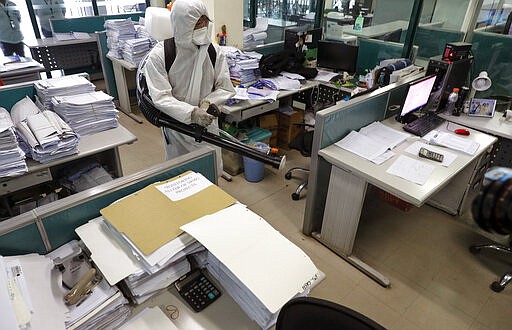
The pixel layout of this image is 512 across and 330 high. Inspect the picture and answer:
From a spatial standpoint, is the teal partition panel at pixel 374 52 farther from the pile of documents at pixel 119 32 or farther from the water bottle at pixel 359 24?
the pile of documents at pixel 119 32

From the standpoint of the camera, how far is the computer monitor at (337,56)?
3408 millimetres

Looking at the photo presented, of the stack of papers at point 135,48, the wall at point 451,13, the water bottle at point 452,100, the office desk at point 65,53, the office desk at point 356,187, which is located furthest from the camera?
the office desk at point 65,53

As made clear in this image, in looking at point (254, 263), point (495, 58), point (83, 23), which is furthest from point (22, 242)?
point (83, 23)

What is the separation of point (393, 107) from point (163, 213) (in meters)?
2.09

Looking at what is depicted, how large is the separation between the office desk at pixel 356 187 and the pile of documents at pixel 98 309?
54.8 inches

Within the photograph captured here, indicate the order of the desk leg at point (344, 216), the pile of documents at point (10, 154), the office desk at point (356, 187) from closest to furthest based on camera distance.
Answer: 1. the pile of documents at point (10, 154)
2. the office desk at point (356, 187)
3. the desk leg at point (344, 216)

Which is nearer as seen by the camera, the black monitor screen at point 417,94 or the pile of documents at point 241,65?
the black monitor screen at point 417,94

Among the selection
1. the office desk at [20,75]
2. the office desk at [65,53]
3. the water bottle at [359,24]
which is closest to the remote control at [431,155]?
the water bottle at [359,24]

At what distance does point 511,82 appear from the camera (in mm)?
3137

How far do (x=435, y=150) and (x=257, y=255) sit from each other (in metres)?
1.65

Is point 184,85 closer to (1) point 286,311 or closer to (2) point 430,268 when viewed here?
(1) point 286,311

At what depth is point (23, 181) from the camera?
1763 mm

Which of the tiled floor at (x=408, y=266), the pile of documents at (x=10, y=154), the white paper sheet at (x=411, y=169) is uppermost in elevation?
the pile of documents at (x=10, y=154)

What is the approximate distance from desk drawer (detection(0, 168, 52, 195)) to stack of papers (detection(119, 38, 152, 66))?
2.28 m
